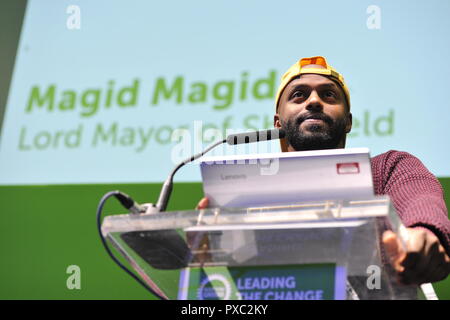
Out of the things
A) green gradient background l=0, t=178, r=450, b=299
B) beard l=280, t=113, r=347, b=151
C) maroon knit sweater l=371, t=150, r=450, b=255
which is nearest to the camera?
maroon knit sweater l=371, t=150, r=450, b=255

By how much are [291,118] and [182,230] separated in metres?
0.79

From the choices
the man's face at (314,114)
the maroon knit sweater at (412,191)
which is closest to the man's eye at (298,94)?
the man's face at (314,114)

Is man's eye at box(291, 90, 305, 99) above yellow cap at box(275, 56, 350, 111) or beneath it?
beneath

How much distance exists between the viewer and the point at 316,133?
1.60 meters

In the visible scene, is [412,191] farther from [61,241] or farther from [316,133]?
[61,241]

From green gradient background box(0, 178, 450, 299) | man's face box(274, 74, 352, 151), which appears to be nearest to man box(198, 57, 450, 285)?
man's face box(274, 74, 352, 151)

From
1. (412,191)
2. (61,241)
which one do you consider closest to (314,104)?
(412,191)

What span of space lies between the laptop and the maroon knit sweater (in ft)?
0.46

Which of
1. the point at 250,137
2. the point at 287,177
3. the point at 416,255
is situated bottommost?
the point at 416,255

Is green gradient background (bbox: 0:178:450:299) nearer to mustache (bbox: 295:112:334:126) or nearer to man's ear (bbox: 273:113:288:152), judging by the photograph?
man's ear (bbox: 273:113:288:152)

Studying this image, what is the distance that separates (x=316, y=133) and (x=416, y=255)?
0.76 m

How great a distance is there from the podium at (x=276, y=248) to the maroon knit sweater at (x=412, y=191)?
0.32ft

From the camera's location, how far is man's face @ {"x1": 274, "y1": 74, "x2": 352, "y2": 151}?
63.6 inches

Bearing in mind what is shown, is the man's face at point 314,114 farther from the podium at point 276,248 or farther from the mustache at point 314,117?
the podium at point 276,248
